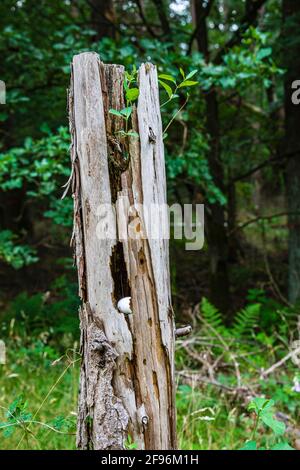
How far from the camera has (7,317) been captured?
616 centimetres

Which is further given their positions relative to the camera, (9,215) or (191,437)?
(9,215)

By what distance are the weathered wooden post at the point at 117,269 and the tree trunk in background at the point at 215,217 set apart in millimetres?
4603

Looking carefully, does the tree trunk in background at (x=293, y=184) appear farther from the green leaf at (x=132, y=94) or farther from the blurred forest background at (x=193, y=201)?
the green leaf at (x=132, y=94)

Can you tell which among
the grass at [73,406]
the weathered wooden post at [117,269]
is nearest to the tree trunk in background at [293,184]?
the grass at [73,406]

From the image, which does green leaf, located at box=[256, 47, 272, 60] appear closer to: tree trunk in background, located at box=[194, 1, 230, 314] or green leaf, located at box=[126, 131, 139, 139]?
tree trunk in background, located at box=[194, 1, 230, 314]

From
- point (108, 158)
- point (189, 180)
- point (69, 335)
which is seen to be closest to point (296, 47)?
point (189, 180)

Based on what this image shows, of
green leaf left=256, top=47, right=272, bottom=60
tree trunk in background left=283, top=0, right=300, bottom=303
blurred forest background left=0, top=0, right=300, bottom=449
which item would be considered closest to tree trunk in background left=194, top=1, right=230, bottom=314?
blurred forest background left=0, top=0, right=300, bottom=449

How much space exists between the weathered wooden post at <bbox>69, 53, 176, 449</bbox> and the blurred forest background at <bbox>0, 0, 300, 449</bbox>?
280 mm

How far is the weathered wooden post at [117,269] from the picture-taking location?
4.86ft

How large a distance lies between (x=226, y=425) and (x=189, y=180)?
317cm

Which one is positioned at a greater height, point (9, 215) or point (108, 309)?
point (9, 215)
